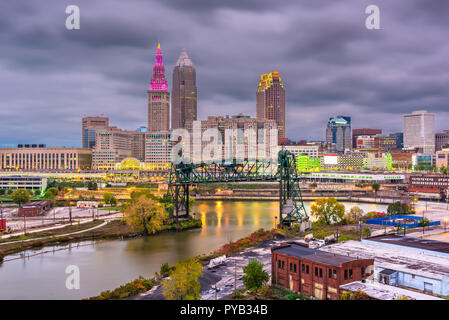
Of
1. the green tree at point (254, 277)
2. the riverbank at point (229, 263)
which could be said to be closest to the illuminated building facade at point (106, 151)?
the riverbank at point (229, 263)

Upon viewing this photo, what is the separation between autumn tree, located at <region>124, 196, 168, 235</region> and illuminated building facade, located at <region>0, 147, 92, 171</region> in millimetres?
133251

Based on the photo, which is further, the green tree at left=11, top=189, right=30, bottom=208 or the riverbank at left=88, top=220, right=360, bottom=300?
the green tree at left=11, top=189, right=30, bottom=208

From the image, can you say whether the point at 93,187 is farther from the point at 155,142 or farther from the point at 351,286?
the point at 351,286


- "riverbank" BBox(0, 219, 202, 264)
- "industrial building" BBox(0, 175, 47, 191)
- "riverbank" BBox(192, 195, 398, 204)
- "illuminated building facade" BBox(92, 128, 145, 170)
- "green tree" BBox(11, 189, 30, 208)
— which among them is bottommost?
"riverbank" BBox(192, 195, 398, 204)

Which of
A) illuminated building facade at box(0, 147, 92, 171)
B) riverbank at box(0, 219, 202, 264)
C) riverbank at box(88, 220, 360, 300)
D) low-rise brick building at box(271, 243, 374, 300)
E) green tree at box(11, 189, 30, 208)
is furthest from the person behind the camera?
illuminated building facade at box(0, 147, 92, 171)

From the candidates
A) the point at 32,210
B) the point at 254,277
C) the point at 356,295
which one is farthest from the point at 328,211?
the point at 32,210

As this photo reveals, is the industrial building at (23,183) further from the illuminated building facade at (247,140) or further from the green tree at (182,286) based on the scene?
the illuminated building facade at (247,140)

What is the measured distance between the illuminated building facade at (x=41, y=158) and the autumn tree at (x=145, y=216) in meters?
133

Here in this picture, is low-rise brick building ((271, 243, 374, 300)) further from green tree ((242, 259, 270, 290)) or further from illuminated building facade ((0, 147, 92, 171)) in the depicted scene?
illuminated building facade ((0, 147, 92, 171))

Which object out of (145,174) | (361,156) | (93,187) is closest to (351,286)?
(93,187)

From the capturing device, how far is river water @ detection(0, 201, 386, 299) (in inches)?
1011

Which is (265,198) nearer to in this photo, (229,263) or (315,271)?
(229,263)

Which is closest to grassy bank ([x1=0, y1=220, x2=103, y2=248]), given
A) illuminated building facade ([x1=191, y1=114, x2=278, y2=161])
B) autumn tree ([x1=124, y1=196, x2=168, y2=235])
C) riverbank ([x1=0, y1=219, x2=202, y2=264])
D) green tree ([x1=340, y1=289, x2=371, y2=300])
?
riverbank ([x1=0, y1=219, x2=202, y2=264])
